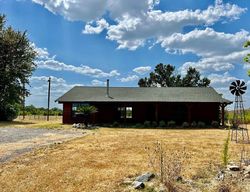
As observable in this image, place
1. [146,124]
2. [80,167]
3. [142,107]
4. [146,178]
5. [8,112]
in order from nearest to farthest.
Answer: [146,178] → [80,167] → [146,124] → [142,107] → [8,112]

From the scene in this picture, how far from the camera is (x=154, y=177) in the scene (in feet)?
26.7

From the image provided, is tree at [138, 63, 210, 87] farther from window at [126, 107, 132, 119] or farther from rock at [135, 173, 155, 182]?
rock at [135, 173, 155, 182]

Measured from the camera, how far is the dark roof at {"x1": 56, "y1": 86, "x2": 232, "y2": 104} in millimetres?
30875

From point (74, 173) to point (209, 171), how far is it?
360 cm

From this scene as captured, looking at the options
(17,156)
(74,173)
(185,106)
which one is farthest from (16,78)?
(74,173)

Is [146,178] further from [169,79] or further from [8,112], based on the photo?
[169,79]

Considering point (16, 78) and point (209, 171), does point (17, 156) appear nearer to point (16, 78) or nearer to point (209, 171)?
point (209, 171)

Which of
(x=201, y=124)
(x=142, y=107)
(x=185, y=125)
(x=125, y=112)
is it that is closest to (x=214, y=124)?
(x=201, y=124)

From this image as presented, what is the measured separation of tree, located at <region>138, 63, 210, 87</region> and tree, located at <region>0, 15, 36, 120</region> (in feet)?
91.8

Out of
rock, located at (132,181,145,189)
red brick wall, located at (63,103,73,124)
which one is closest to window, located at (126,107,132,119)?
red brick wall, located at (63,103,73,124)

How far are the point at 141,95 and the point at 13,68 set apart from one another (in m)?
16.5

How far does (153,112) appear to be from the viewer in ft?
107

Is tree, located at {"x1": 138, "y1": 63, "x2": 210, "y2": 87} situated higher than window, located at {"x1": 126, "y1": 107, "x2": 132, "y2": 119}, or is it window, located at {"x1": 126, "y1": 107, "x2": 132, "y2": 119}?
tree, located at {"x1": 138, "y1": 63, "x2": 210, "y2": 87}

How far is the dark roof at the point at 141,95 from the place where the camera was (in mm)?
30875
